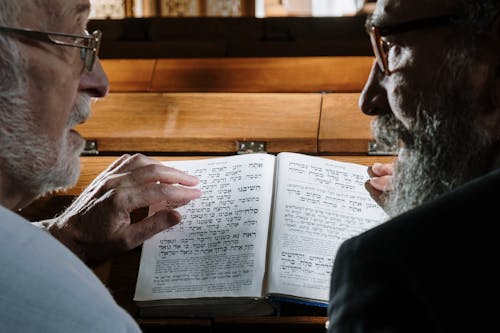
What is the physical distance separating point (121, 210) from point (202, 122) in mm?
606

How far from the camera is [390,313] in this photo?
1.19m

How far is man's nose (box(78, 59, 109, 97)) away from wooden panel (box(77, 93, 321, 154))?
49 centimetres

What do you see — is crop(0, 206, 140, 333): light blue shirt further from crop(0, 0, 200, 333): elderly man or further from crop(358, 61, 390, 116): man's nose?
crop(358, 61, 390, 116): man's nose

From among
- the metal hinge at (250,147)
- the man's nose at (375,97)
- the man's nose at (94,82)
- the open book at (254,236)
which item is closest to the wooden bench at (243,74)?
the metal hinge at (250,147)

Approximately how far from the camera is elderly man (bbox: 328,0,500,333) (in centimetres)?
116

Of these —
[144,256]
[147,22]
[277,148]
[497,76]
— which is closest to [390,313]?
[497,76]

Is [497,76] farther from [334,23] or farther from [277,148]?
[334,23]

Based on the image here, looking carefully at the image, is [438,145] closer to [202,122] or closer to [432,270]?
[432,270]

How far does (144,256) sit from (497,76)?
3.41ft

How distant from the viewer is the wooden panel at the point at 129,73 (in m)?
2.99

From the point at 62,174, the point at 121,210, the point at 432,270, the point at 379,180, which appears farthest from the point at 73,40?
the point at 432,270

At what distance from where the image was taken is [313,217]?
2238 mm

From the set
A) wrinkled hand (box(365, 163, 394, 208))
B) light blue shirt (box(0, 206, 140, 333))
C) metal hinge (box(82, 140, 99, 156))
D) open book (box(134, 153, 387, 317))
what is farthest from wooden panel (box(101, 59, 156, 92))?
light blue shirt (box(0, 206, 140, 333))

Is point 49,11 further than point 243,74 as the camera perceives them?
No
